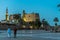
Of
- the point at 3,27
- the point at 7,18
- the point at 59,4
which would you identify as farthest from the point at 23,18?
the point at 59,4

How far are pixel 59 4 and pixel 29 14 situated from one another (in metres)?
130

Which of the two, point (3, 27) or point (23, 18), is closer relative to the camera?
point (3, 27)

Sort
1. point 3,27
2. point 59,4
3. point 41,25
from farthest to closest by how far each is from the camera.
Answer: point 41,25 < point 3,27 < point 59,4

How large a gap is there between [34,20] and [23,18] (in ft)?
32.7

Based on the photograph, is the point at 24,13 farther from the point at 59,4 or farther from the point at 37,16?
the point at 59,4

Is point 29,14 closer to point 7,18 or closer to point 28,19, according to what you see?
point 28,19

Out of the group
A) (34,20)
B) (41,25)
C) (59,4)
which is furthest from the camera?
(34,20)

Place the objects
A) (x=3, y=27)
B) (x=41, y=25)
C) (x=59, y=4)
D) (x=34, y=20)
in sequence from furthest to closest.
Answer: (x=34, y=20), (x=41, y=25), (x=3, y=27), (x=59, y=4)

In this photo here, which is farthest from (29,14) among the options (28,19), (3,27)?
(3,27)

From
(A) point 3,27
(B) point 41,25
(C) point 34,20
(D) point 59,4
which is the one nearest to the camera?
(D) point 59,4

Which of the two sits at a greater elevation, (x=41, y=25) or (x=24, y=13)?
(x=24, y=13)

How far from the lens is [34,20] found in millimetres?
180000

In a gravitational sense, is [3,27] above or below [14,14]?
below

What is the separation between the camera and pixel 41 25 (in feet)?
549
